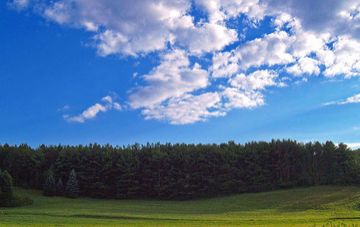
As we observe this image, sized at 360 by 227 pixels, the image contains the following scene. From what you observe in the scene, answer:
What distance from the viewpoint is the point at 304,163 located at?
9900cm

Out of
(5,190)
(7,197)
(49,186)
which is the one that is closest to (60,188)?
(49,186)

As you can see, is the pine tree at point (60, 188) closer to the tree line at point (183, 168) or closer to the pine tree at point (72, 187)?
the tree line at point (183, 168)

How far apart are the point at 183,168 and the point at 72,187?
898 inches

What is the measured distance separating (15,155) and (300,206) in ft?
211

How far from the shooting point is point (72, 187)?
88375mm

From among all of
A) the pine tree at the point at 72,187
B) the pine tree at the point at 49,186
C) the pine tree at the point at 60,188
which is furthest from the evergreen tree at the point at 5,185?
the pine tree at the point at 72,187

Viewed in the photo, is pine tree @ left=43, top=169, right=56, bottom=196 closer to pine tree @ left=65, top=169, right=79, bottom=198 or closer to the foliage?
pine tree @ left=65, top=169, right=79, bottom=198

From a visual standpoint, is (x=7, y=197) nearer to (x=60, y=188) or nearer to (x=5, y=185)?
(x=5, y=185)

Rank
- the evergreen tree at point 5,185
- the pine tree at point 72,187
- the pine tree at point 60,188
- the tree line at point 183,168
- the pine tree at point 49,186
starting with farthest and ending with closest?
the tree line at point 183,168
the pine tree at point 60,188
the pine tree at point 72,187
the pine tree at point 49,186
the evergreen tree at point 5,185

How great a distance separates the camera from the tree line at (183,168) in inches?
3639

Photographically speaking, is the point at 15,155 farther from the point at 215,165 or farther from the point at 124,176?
the point at 215,165

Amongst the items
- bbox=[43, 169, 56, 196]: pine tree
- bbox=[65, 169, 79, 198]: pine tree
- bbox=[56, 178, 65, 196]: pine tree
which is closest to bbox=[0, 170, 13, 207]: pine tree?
bbox=[43, 169, 56, 196]: pine tree

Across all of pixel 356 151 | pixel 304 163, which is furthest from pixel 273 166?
pixel 356 151

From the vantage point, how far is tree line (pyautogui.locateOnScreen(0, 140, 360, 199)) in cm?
9244
